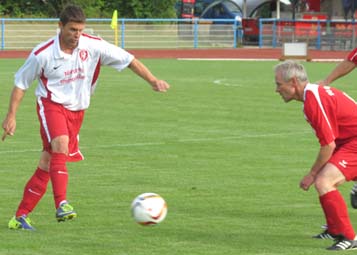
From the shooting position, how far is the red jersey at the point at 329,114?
29.4 ft

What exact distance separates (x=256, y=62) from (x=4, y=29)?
567 inches

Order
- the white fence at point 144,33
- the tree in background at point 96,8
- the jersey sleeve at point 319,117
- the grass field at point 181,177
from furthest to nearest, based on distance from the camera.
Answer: the tree in background at point 96,8 → the white fence at point 144,33 → the grass field at point 181,177 → the jersey sleeve at point 319,117

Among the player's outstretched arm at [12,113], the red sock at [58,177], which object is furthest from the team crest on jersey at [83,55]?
the red sock at [58,177]

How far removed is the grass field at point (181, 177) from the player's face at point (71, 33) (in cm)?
164

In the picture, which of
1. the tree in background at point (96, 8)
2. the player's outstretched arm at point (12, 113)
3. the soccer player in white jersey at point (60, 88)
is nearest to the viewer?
the soccer player in white jersey at point (60, 88)

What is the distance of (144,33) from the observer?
55812 mm

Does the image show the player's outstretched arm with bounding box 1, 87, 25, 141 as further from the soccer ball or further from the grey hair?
the grey hair

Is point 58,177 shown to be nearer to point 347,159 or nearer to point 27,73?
point 27,73

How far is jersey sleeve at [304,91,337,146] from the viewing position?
8.95 metres

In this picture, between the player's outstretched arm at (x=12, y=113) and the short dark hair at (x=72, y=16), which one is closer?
the short dark hair at (x=72, y=16)

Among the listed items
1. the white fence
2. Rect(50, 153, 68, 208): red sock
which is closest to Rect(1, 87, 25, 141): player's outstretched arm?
Rect(50, 153, 68, 208): red sock

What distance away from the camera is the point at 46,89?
33.2 feet

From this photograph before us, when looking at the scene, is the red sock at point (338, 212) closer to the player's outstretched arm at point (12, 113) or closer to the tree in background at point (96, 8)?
the player's outstretched arm at point (12, 113)

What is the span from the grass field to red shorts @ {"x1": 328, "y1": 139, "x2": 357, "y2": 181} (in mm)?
630
